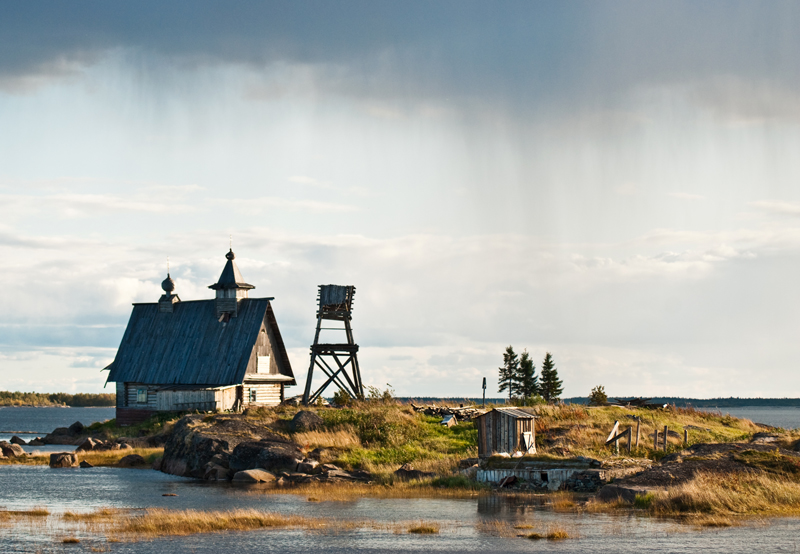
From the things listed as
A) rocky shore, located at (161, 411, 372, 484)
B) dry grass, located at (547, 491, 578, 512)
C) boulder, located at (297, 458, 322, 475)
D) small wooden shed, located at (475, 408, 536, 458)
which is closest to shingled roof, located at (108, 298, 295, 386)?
rocky shore, located at (161, 411, 372, 484)

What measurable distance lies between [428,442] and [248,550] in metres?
25.5

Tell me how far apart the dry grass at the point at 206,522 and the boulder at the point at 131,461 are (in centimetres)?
2286

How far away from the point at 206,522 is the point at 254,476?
550 inches

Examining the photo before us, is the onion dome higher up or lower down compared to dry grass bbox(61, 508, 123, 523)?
higher up

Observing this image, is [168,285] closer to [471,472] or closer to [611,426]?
[611,426]

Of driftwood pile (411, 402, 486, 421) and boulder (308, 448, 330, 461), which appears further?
driftwood pile (411, 402, 486, 421)

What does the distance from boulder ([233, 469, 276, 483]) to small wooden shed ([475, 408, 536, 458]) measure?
909 cm

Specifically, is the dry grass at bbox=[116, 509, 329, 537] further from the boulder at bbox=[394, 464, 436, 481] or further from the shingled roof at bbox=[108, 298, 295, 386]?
the shingled roof at bbox=[108, 298, 295, 386]

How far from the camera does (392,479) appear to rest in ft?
120

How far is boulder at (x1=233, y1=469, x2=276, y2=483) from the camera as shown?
1528 inches

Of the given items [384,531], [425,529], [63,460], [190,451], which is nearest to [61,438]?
[63,460]

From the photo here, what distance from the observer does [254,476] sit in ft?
128

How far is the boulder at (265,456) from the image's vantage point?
131 ft

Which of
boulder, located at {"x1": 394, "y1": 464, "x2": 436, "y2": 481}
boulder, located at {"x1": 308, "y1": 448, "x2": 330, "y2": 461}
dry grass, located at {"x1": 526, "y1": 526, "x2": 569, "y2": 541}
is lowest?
dry grass, located at {"x1": 526, "y1": 526, "x2": 569, "y2": 541}
